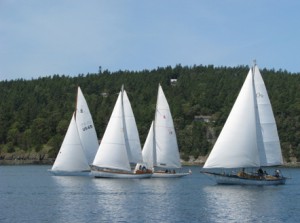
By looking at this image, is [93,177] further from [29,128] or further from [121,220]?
[29,128]

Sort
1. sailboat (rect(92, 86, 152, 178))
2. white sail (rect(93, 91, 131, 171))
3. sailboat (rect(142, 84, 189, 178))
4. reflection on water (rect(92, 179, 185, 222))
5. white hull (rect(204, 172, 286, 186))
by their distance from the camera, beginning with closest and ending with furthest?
1. reflection on water (rect(92, 179, 185, 222))
2. white hull (rect(204, 172, 286, 186))
3. white sail (rect(93, 91, 131, 171))
4. sailboat (rect(92, 86, 152, 178))
5. sailboat (rect(142, 84, 189, 178))

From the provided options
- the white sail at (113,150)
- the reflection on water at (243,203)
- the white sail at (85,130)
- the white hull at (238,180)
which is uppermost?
the white sail at (85,130)

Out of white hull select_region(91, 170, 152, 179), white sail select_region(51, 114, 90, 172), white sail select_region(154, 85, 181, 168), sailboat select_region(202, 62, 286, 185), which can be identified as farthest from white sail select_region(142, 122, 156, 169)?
sailboat select_region(202, 62, 286, 185)

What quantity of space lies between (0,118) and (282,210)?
144221 millimetres

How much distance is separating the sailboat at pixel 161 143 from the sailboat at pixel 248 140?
1409 centimetres

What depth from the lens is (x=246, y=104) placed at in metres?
65.5

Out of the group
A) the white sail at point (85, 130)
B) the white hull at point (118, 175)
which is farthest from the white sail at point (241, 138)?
the white sail at point (85, 130)

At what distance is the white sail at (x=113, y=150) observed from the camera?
245ft

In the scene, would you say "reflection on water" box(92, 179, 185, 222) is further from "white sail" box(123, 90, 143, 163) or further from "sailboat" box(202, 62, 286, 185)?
"sailboat" box(202, 62, 286, 185)

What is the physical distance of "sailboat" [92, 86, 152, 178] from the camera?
74812 mm

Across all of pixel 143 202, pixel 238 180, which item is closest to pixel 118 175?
pixel 238 180

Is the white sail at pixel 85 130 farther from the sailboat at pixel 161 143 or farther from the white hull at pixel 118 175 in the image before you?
the sailboat at pixel 161 143

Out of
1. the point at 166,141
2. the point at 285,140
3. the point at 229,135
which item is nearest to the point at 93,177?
the point at 166,141

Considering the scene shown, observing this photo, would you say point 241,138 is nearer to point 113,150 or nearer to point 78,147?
point 113,150
